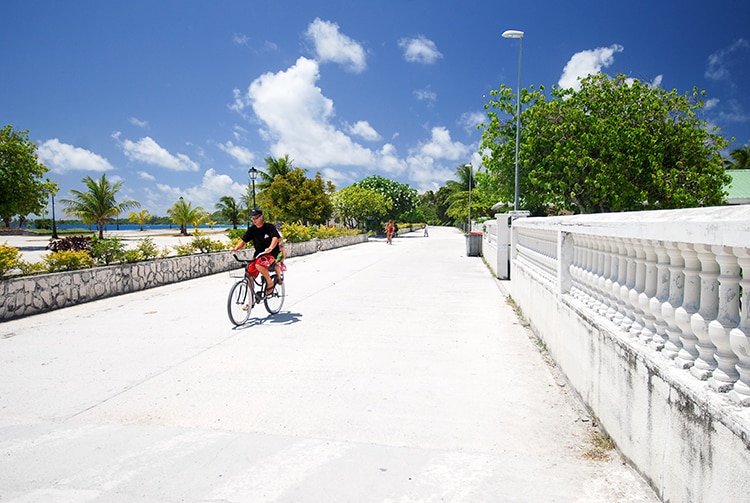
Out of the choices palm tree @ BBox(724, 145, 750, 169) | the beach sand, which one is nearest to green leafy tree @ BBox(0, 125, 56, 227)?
the beach sand

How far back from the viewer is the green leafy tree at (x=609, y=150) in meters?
19.3

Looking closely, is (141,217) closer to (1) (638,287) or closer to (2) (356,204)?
(2) (356,204)

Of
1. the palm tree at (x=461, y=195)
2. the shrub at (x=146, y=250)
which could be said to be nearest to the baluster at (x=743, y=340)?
the shrub at (x=146, y=250)

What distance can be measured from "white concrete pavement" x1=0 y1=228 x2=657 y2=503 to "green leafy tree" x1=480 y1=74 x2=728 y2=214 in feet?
51.0

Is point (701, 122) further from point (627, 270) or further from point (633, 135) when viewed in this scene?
point (627, 270)

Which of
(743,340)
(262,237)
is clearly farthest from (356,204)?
(743,340)

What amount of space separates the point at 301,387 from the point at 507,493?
227cm

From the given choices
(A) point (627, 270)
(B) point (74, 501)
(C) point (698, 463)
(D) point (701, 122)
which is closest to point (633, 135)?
(D) point (701, 122)

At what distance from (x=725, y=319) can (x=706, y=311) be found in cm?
13

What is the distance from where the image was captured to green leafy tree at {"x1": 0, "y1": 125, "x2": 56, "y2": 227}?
29.7m

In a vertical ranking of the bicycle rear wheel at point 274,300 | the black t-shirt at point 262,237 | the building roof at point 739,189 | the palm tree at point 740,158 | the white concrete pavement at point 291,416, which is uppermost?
the palm tree at point 740,158

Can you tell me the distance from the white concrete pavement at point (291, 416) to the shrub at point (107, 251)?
127 inches

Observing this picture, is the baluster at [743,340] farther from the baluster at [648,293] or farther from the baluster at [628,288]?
the baluster at [628,288]

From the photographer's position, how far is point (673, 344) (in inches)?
95.3
